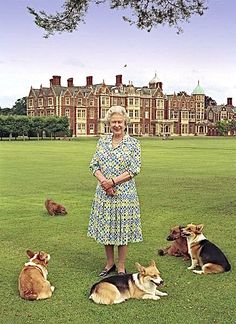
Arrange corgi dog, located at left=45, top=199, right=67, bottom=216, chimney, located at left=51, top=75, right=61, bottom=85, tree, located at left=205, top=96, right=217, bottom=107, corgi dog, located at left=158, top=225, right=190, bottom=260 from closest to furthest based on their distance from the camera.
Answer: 1. corgi dog, located at left=158, top=225, right=190, bottom=260
2. corgi dog, located at left=45, top=199, right=67, bottom=216
3. chimney, located at left=51, top=75, right=61, bottom=85
4. tree, located at left=205, top=96, right=217, bottom=107

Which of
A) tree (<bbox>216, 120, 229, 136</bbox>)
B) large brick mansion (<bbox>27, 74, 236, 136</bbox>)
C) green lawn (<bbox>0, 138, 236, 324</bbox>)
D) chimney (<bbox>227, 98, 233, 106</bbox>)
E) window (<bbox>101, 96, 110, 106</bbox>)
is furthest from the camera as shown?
chimney (<bbox>227, 98, 233, 106</bbox>)

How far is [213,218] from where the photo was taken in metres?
11.6

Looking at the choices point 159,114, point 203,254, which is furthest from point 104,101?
point 203,254

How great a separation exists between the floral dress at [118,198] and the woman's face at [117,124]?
135 mm

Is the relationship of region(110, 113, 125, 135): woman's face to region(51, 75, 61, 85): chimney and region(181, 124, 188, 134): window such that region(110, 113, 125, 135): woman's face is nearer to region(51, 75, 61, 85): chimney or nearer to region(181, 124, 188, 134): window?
region(51, 75, 61, 85): chimney

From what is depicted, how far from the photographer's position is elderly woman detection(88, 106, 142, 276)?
6.90 metres

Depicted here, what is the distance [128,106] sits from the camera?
107750 millimetres

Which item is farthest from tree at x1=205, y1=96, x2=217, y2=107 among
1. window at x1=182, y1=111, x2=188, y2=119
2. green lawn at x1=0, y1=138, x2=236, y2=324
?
green lawn at x1=0, y1=138, x2=236, y2=324

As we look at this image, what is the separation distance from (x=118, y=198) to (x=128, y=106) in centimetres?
10152

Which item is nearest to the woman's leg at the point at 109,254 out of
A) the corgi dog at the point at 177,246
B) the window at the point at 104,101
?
the corgi dog at the point at 177,246

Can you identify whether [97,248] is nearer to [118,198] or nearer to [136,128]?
[118,198]

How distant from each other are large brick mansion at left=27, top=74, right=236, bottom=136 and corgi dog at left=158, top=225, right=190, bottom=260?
82.6 metres

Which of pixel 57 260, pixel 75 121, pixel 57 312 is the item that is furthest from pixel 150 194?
pixel 75 121

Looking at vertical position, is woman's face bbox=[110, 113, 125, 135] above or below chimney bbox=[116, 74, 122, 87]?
below
